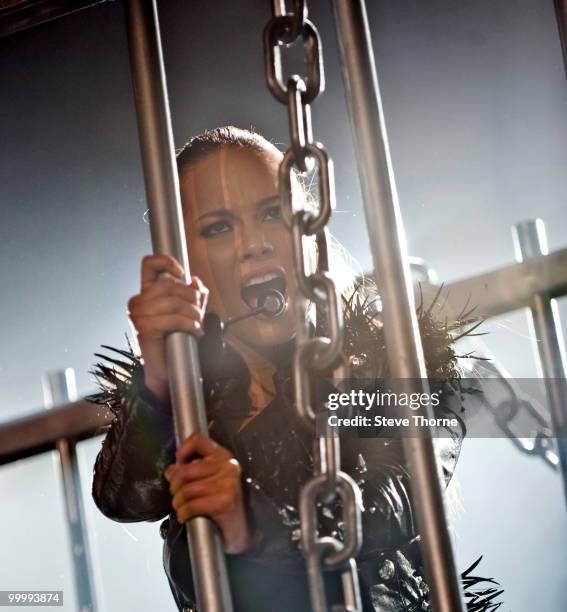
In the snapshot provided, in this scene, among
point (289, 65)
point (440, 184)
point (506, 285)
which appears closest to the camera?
point (506, 285)

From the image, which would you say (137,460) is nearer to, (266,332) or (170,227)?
(266,332)

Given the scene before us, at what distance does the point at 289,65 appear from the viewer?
2.35 meters

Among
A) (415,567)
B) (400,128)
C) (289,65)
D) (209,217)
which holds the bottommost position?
(415,567)

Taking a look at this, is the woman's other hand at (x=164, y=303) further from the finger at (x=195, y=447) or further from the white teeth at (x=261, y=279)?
the white teeth at (x=261, y=279)

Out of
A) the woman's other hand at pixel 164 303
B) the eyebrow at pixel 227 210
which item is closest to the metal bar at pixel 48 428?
the eyebrow at pixel 227 210

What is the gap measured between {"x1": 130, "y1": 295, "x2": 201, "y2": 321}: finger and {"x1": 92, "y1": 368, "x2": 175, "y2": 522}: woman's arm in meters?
0.22

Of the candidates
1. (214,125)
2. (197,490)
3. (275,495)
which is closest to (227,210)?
(275,495)

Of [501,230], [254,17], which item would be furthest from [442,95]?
[254,17]

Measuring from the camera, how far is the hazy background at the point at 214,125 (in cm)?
179

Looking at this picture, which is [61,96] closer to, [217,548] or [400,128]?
[400,128]

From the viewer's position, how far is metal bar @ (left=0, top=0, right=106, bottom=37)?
0.69m

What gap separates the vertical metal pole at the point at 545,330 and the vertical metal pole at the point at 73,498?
0.93 m

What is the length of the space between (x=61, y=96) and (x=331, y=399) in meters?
2.15

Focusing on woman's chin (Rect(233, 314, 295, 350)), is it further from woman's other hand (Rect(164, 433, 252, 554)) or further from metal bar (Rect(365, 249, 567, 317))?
woman's other hand (Rect(164, 433, 252, 554))
